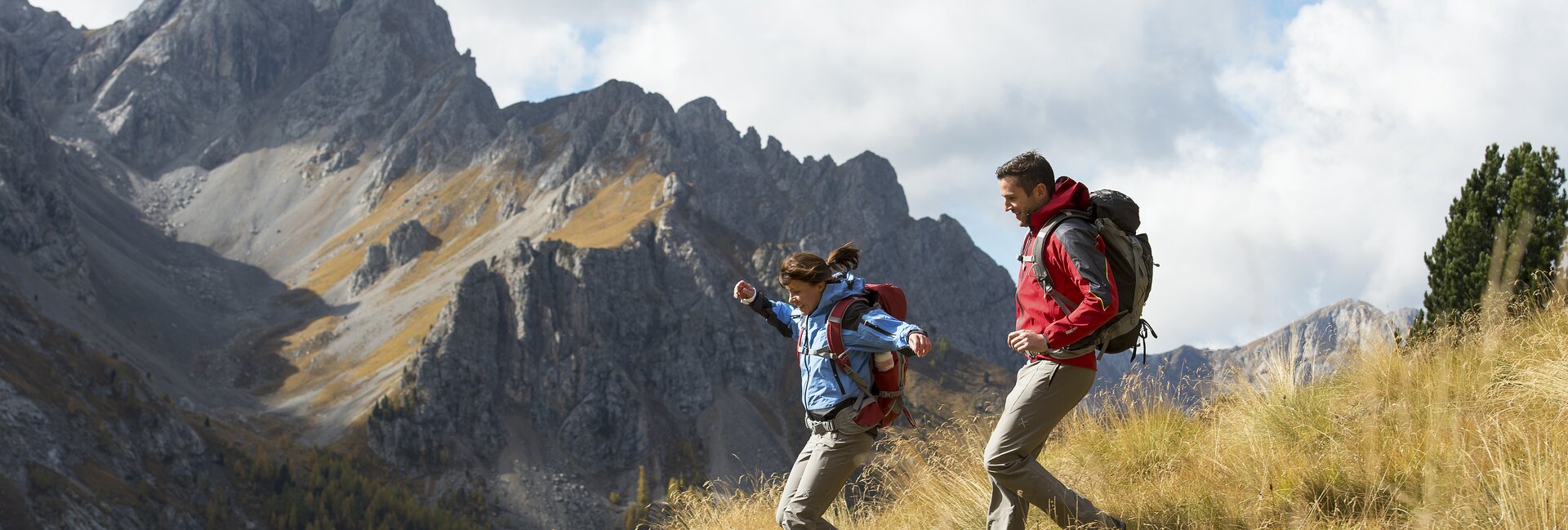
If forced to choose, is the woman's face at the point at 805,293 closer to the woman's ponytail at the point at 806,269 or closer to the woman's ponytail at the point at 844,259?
the woman's ponytail at the point at 806,269

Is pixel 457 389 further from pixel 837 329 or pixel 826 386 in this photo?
pixel 837 329

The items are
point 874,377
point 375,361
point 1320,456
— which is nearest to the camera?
point 1320,456

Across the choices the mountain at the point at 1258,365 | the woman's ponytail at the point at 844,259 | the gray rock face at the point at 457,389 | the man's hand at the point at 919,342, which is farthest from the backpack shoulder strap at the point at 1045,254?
the gray rock face at the point at 457,389

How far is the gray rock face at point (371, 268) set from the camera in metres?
193

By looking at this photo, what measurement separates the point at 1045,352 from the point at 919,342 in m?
0.80

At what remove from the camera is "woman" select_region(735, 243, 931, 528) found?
7.25m

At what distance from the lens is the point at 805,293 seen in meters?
7.47

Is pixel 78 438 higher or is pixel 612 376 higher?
pixel 612 376

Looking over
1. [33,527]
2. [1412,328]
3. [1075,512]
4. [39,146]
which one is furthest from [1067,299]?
[39,146]

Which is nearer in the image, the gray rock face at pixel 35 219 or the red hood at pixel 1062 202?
the red hood at pixel 1062 202

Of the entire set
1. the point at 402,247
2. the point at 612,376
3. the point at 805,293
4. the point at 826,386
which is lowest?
the point at 826,386

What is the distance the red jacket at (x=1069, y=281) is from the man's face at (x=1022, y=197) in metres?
0.06

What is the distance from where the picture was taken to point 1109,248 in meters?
6.59

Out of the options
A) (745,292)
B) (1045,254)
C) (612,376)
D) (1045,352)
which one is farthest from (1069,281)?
(612,376)
